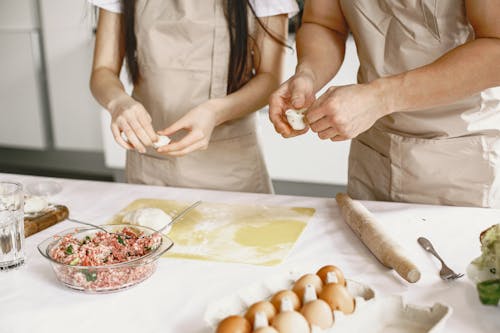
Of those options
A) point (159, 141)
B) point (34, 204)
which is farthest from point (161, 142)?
point (34, 204)

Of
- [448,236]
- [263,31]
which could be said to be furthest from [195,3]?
[448,236]

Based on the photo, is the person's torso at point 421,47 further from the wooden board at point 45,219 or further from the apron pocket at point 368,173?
the wooden board at point 45,219

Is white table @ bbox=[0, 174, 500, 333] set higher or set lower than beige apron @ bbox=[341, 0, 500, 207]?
lower

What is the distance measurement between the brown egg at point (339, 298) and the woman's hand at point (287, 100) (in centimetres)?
56

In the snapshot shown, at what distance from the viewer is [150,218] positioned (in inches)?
52.4

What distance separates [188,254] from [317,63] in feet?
Answer: 2.07

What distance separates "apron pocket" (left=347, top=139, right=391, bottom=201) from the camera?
1.54 meters

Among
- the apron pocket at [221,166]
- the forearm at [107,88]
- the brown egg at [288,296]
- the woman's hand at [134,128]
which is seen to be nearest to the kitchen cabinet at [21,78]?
the forearm at [107,88]

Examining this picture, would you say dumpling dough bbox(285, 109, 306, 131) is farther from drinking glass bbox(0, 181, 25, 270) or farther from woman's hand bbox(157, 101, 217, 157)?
drinking glass bbox(0, 181, 25, 270)

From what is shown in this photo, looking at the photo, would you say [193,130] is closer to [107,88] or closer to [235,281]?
[107,88]

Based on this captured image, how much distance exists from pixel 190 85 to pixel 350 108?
61cm

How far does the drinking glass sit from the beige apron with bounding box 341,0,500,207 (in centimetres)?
83

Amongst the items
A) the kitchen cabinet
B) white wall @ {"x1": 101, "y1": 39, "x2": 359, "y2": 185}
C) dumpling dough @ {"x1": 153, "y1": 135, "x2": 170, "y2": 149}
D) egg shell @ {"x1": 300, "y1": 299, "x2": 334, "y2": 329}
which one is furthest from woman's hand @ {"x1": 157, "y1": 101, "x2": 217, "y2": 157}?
the kitchen cabinet

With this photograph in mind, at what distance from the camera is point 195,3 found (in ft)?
5.52
